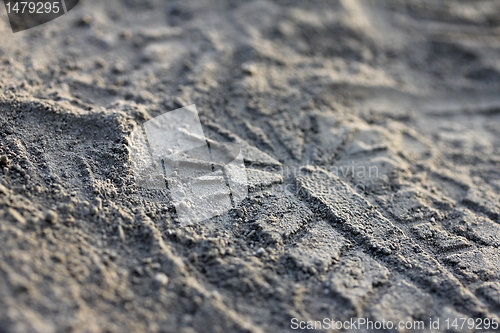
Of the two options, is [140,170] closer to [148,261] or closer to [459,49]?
[148,261]

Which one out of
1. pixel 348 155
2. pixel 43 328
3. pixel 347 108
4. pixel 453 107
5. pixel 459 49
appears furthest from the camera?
pixel 459 49

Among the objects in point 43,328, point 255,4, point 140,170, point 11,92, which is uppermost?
point 255,4

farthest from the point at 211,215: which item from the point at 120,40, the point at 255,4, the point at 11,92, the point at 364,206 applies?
the point at 255,4

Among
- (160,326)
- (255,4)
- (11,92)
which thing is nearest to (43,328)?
(160,326)

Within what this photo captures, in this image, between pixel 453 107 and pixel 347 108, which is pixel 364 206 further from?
pixel 453 107

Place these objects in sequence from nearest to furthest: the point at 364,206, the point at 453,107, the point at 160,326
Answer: the point at 160,326 → the point at 364,206 → the point at 453,107

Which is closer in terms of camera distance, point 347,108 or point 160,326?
point 160,326

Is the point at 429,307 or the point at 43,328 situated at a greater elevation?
the point at 43,328
